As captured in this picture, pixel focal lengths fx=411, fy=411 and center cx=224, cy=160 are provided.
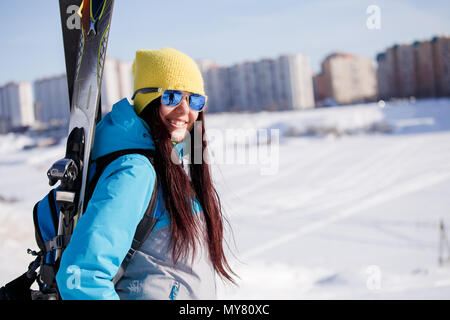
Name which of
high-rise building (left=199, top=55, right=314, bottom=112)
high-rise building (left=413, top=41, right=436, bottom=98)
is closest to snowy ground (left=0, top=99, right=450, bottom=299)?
high-rise building (left=413, top=41, right=436, bottom=98)

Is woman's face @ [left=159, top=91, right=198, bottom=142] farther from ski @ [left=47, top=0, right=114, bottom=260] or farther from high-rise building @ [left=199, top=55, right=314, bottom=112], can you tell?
high-rise building @ [left=199, top=55, right=314, bottom=112]

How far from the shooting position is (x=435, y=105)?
75.9 ft

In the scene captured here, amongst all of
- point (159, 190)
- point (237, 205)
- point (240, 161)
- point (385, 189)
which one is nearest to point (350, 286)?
point (159, 190)

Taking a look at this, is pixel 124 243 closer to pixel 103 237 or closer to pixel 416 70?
pixel 103 237

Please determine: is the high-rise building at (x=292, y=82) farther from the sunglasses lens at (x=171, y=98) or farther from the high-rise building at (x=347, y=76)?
the sunglasses lens at (x=171, y=98)

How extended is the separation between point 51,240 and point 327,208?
29.5 feet

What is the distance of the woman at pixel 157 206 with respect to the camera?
0.95 meters

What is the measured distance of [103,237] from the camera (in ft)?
3.10

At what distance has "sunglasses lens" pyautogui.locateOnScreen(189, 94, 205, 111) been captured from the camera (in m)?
1.29

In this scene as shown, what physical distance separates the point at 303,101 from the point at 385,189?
3021 centimetres

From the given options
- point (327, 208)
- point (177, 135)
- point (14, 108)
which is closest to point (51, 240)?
point (177, 135)

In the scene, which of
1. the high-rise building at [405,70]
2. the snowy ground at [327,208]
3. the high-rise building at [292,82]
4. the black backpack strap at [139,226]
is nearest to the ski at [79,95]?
the black backpack strap at [139,226]

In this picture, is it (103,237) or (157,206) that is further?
(157,206)

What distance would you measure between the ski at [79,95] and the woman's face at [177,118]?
242mm
